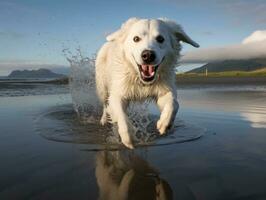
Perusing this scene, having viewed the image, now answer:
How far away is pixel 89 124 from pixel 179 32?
2990 millimetres

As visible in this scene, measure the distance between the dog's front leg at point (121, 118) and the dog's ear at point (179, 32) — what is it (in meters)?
1.36

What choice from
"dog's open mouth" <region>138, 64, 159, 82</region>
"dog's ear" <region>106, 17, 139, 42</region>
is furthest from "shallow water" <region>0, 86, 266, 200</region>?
"dog's ear" <region>106, 17, 139, 42</region>

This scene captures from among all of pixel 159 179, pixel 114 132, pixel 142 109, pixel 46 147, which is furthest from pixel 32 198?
pixel 142 109

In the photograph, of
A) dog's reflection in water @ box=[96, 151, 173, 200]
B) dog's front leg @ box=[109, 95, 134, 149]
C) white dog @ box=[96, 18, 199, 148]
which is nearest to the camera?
dog's reflection in water @ box=[96, 151, 173, 200]

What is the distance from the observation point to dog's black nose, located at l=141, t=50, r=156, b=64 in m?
5.21

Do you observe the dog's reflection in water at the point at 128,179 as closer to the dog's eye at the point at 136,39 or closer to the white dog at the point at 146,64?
the white dog at the point at 146,64

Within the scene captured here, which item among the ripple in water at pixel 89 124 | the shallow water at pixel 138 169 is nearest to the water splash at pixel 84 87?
the ripple in water at pixel 89 124

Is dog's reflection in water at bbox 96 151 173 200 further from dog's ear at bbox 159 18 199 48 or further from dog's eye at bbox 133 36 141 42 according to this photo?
dog's ear at bbox 159 18 199 48

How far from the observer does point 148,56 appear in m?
5.25

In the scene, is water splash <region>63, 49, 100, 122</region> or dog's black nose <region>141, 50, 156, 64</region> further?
water splash <region>63, 49, 100, 122</region>

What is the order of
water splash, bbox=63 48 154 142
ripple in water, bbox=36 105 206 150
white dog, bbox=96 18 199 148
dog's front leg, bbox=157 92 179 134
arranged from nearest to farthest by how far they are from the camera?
dog's front leg, bbox=157 92 179 134 → white dog, bbox=96 18 199 148 → ripple in water, bbox=36 105 206 150 → water splash, bbox=63 48 154 142

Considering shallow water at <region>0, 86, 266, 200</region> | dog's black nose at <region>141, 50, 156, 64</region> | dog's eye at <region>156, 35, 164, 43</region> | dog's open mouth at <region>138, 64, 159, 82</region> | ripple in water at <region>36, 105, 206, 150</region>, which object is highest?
dog's eye at <region>156, 35, 164, 43</region>

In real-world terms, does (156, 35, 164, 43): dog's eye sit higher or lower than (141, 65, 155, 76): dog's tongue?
higher

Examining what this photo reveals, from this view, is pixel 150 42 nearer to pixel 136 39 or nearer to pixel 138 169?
pixel 136 39
